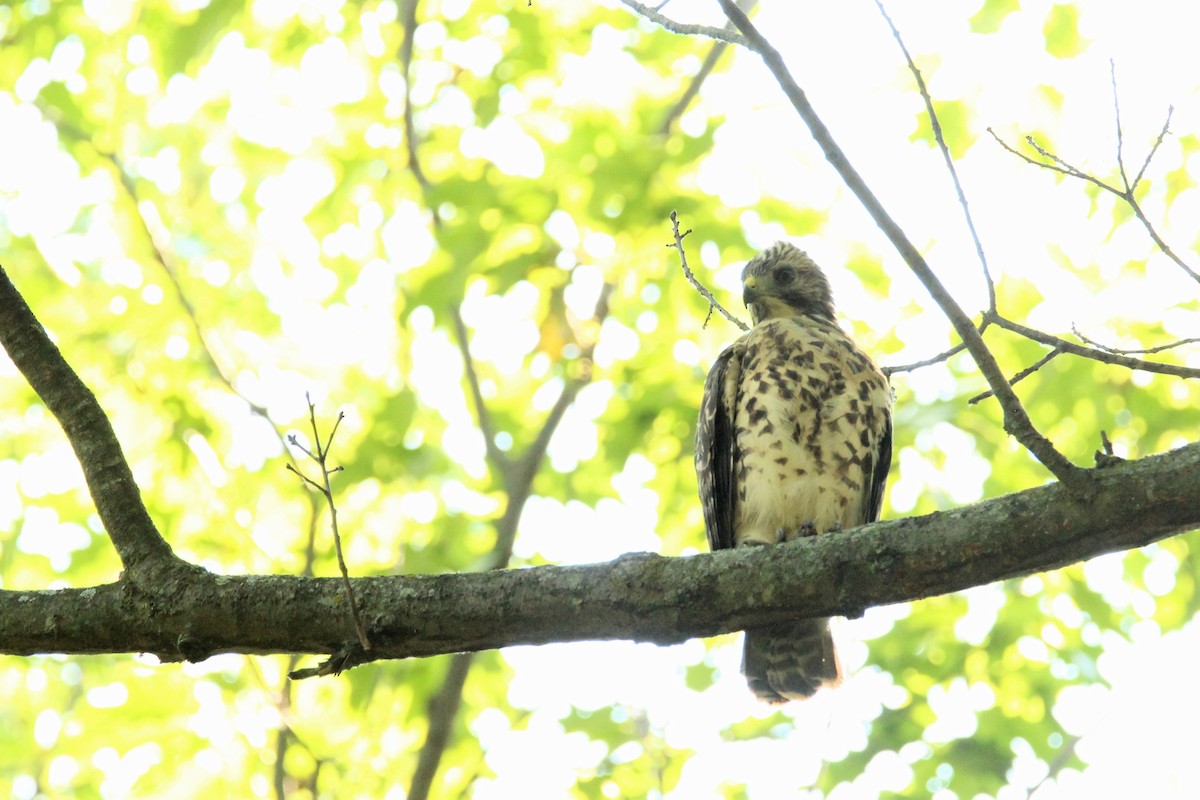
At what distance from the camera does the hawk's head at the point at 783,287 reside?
6.14 metres

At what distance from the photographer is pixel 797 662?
516 centimetres

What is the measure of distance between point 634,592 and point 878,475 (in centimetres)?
248

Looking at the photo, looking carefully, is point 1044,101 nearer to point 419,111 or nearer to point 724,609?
point 419,111

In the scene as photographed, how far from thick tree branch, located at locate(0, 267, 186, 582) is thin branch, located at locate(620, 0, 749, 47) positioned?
2.00m

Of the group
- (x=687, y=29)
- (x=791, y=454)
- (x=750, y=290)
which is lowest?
(x=687, y=29)

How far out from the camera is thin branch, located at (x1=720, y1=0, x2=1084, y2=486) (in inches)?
111

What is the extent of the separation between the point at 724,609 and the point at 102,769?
217 inches

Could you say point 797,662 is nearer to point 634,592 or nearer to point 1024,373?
point 634,592

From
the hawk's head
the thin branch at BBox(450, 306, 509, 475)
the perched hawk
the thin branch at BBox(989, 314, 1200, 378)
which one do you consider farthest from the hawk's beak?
the thin branch at BBox(989, 314, 1200, 378)

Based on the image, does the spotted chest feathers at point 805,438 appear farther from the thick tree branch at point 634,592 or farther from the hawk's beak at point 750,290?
the thick tree branch at point 634,592

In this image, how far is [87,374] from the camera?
23.5 feet

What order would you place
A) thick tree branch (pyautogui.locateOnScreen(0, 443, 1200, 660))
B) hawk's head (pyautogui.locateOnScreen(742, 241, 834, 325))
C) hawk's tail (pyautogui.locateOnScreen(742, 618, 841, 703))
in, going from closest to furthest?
thick tree branch (pyautogui.locateOnScreen(0, 443, 1200, 660)), hawk's tail (pyautogui.locateOnScreen(742, 618, 841, 703)), hawk's head (pyautogui.locateOnScreen(742, 241, 834, 325))

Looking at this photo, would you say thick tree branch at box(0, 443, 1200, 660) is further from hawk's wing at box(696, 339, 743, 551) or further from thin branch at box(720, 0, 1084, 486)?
hawk's wing at box(696, 339, 743, 551)

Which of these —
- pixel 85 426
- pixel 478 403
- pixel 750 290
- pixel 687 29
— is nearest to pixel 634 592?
pixel 687 29
